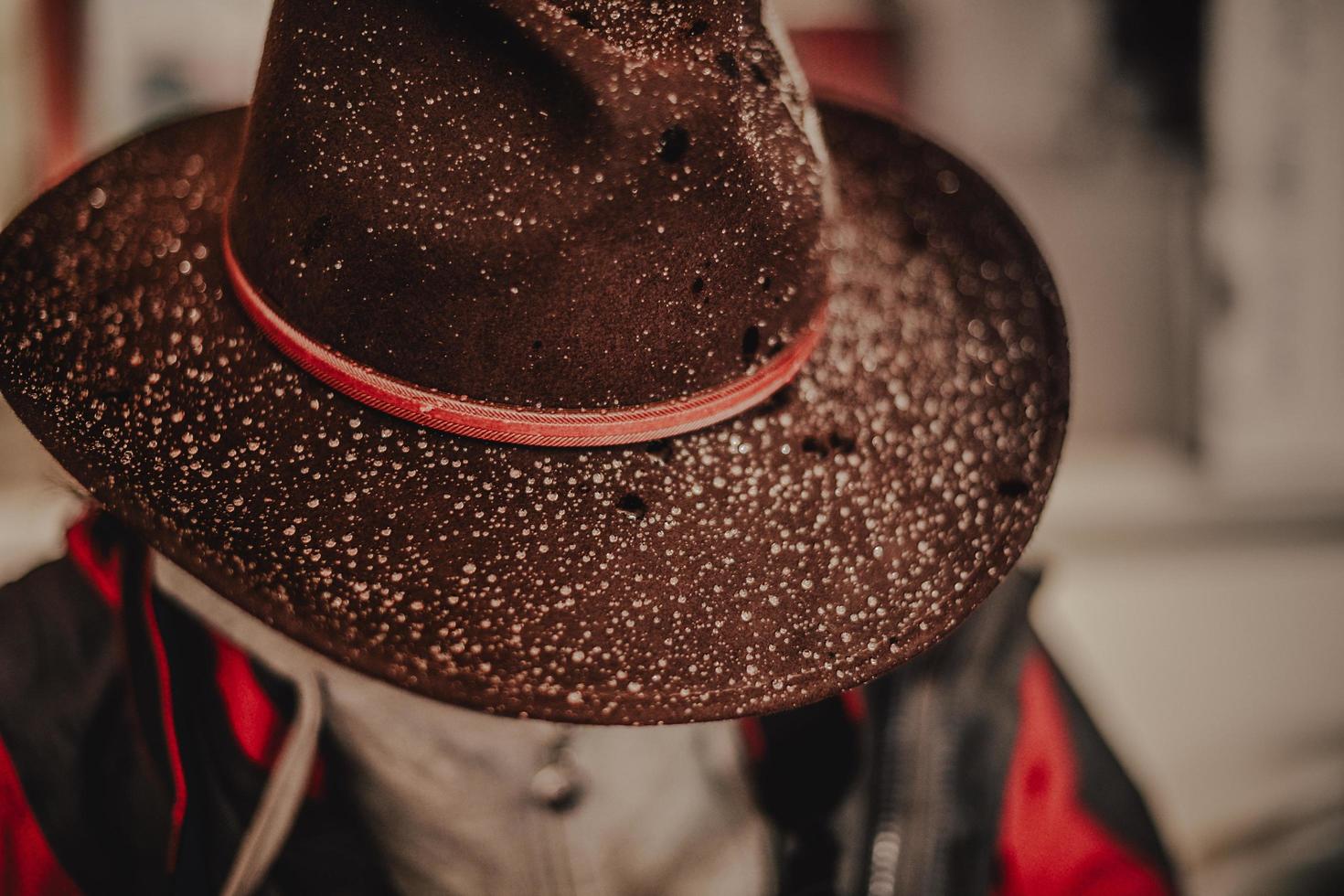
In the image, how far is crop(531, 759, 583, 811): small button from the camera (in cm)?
69

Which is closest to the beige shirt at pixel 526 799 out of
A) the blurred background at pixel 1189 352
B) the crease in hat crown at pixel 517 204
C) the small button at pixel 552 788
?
the small button at pixel 552 788

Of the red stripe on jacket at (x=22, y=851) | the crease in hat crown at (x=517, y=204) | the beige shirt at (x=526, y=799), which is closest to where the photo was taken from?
the crease in hat crown at (x=517, y=204)

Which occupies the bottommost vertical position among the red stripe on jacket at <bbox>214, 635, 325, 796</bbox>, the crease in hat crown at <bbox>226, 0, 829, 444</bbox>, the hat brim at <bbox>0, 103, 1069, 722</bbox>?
the red stripe on jacket at <bbox>214, 635, 325, 796</bbox>

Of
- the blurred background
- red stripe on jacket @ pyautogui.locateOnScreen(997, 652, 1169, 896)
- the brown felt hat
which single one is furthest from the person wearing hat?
the blurred background

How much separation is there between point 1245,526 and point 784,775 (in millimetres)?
1359

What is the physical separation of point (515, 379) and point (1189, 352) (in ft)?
5.16

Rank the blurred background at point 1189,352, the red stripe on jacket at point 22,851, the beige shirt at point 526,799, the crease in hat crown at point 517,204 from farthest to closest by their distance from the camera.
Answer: the blurred background at point 1189,352, the beige shirt at point 526,799, the red stripe on jacket at point 22,851, the crease in hat crown at point 517,204

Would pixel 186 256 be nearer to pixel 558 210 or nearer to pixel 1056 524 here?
pixel 558 210

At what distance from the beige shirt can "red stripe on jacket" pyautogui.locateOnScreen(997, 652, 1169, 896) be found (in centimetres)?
24

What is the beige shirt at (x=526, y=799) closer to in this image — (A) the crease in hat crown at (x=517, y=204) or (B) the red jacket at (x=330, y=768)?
(B) the red jacket at (x=330, y=768)

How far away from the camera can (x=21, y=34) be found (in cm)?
115

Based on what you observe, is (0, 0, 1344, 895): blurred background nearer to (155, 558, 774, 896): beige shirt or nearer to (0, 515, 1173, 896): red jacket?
(0, 515, 1173, 896): red jacket

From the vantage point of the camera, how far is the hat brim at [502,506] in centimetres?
42

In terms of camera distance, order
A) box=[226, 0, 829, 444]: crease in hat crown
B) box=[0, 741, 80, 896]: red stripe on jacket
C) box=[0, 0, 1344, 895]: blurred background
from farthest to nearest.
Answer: box=[0, 0, 1344, 895]: blurred background < box=[0, 741, 80, 896]: red stripe on jacket < box=[226, 0, 829, 444]: crease in hat crown
